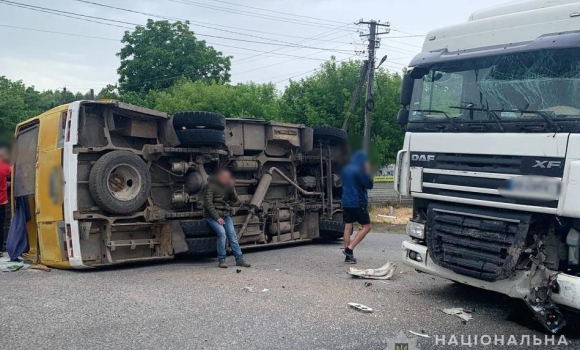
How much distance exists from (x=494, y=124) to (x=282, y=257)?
14.7 feet

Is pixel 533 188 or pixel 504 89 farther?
pixel 504 89

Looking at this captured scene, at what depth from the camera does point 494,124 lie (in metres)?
5.18

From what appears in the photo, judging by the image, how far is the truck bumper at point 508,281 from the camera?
4492 mm

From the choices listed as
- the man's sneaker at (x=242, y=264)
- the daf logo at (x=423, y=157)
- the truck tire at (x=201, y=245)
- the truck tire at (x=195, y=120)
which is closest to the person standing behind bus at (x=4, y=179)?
the truck tire at (x=195, y=120)

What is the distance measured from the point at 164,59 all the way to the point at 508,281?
34.8m

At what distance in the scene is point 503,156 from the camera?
16.5ft

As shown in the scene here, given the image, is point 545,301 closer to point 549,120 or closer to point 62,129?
point 549,120

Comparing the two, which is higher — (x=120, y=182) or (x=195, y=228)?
(x=120, y=182)

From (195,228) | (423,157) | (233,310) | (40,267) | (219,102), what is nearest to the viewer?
(233,310)

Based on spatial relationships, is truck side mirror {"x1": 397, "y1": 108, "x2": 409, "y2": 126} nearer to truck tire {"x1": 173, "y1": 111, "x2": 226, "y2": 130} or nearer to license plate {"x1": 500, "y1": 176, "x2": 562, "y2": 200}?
license plate {"x1": 500, "y1": 176, "x2": 562, "y2": 200}

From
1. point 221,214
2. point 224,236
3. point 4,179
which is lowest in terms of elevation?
point 224,236

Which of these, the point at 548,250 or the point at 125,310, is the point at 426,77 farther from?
the point at 125,310

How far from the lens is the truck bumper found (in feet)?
14.7

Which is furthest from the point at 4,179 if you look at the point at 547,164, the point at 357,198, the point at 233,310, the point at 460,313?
the point at 547,164
